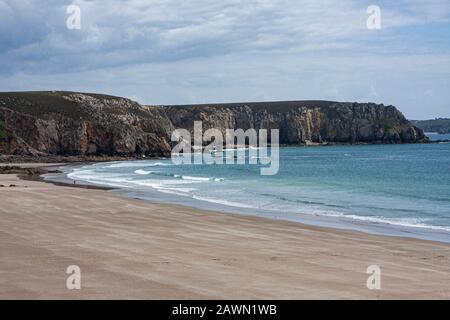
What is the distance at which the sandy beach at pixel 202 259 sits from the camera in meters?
9.38

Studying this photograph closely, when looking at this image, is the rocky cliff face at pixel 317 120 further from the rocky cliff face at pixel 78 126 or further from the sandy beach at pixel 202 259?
the sandy beach at pixel 202 259

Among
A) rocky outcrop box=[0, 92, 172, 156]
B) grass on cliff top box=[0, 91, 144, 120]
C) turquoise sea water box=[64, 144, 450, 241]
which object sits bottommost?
turquoise sea water box=[64, 144, 450, 241]

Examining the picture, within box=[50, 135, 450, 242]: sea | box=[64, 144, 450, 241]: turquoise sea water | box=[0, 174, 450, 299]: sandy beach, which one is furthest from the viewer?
box=[64, 144, 450, 241]: turquoise sea water

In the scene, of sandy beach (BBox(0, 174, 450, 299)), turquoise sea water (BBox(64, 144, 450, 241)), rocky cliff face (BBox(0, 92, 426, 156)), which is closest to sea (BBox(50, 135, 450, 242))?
turquoise sea water (BBox(64, 144, 450, 241))

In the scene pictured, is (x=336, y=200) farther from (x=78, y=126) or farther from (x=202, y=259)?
(x=78, y=126)

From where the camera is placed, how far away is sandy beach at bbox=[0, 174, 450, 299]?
938 centimetres

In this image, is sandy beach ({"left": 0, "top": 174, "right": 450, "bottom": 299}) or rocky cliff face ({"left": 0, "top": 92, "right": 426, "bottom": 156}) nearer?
sandy beach ({"left": 0, "top": 174, "right": 450, "bottom": 299})

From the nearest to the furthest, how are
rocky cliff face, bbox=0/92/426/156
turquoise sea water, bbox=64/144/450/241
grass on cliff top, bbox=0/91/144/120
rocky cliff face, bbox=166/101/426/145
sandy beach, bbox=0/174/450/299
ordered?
1. sandy beach, bbox=0/174/450/299
2. turquoise sea water, bbox=64/144/450/241
3. rocky cliff face, bbox=0/92/426/156
4. grass on cliff top, bbox=0/91/144/120
5. rocky cliff face, bbox=166/101/426/145

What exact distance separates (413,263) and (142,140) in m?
86.0

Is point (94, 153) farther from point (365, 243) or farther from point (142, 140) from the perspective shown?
point (365, 243)

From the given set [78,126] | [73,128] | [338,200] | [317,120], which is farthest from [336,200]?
[317,120]

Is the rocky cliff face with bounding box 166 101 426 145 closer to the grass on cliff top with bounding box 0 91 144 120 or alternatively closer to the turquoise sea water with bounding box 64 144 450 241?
the grass on cliff top with bounding box 0 91 144 120

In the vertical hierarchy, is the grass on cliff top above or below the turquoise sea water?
above

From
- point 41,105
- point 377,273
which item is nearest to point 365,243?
point 377,273
